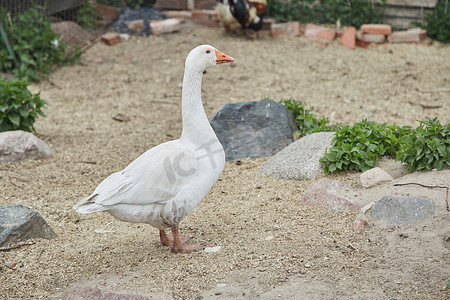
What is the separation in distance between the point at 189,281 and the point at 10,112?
3.85 m

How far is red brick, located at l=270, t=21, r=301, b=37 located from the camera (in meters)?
10.0

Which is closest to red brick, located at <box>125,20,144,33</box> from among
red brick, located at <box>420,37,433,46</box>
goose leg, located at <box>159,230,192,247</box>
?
red brick, located at <box>420,37,433,46</box>

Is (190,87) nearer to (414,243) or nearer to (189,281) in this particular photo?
(189,281)

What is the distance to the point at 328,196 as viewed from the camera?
4250 mm

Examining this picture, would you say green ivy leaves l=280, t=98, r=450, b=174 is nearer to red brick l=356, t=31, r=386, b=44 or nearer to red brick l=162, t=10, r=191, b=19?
red brick l=356, t=31, r=386, b=44

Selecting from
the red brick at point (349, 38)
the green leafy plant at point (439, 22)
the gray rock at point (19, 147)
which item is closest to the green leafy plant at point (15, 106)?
the gray rock at point (19, 147)

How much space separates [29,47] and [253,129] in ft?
15.5

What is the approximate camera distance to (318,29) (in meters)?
9.83

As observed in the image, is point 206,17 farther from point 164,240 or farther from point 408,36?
point 164,240

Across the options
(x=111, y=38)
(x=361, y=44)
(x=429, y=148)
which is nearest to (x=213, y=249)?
(x=429, y=148)

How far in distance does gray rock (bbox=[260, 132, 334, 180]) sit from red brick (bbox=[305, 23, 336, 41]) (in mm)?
4937

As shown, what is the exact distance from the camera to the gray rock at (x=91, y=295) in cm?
307

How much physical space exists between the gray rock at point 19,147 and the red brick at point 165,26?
5184mm

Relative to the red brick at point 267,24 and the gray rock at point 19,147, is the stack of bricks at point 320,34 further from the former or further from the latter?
the gray rock at point 19,147
